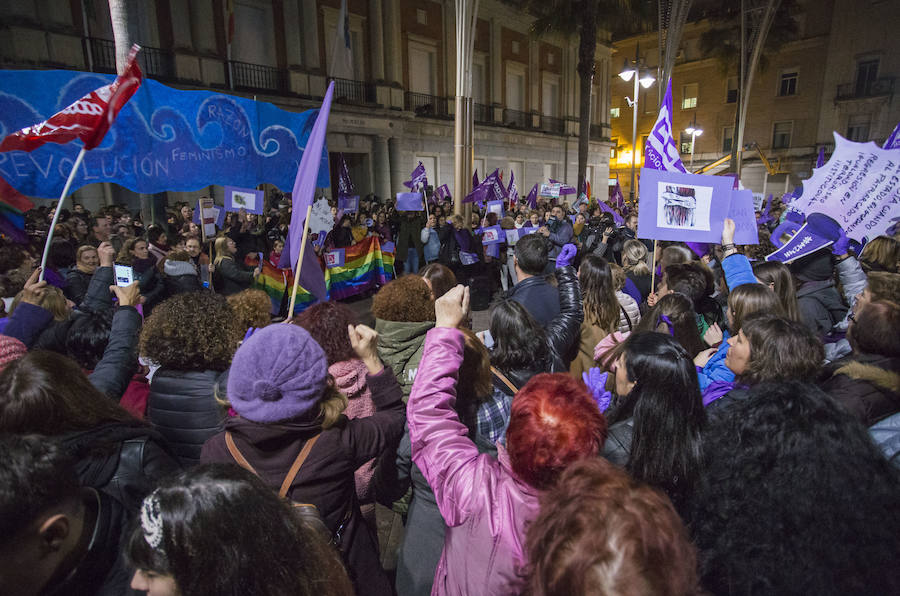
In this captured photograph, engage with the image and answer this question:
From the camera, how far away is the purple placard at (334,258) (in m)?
7.78

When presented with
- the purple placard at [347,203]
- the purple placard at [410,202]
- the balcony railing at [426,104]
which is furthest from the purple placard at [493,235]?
Result: the balcony railing at [426,104]

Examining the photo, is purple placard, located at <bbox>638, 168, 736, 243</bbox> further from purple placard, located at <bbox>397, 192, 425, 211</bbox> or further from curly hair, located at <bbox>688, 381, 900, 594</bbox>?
purple placard, located at <bbox>397, 192, 425, 211</bbox>

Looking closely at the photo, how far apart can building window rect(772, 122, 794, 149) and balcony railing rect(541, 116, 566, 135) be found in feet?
53.4

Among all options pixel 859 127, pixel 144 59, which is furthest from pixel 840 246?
pixel 859 127

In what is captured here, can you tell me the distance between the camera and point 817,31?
105 feet

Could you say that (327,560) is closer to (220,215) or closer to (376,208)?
(220,215)

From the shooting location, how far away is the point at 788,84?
33.4m

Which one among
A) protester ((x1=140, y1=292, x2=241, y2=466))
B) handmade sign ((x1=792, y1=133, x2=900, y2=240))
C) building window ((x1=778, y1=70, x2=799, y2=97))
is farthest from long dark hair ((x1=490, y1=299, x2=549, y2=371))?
building window ((x1=778, y1=70, x2=799, y2=97))

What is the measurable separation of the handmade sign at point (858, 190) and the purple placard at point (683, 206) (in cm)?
131

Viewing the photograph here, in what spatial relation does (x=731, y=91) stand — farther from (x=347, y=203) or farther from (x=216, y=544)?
(x=216, y=544)

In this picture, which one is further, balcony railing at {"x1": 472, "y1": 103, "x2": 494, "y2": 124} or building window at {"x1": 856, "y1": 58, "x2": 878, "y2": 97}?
building window at {"x1": 856, "y1": 58, "x2": 878, "y2": 97}

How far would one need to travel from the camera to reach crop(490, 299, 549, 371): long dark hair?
2.26m

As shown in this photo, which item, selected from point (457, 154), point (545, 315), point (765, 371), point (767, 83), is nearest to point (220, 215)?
point (457, 154)

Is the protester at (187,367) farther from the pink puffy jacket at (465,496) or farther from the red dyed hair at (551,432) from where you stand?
the red dyed hair at (551,432)
